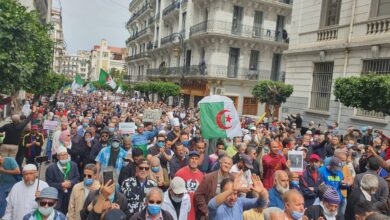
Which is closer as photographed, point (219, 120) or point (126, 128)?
point (219, 120)

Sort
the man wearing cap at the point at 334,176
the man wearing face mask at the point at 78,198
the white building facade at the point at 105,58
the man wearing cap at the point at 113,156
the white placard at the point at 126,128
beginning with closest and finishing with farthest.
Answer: the man wearing face mask at the point at 78,198 < the man wearing cap at the point at 334,176 < the man wearing cap at the point at 113,156 < the white placard at the point at 126,128 < the white building facade at the point at 105,58

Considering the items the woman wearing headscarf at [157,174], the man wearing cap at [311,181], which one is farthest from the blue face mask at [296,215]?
the woman wearing headscarf at [157,174]

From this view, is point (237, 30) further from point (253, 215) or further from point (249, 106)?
point (253, 215)

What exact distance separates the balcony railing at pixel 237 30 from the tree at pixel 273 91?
1224 cm

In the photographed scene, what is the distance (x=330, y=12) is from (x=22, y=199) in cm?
1533

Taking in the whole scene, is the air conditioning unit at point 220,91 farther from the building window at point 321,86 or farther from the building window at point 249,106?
the building window at point 321,86

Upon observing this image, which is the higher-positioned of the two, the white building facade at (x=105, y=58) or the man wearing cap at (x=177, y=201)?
the white building facade at (x=105, y=58)

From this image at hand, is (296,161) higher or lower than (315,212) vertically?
higher

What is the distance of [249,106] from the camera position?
1286 inches

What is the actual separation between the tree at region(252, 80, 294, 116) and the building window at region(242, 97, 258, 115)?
12661 millimetres

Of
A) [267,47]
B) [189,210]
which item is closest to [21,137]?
[189,210]

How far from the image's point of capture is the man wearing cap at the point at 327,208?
4.35m

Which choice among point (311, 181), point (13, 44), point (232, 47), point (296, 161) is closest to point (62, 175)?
point (296, 161)

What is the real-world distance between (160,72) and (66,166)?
38538 mm
